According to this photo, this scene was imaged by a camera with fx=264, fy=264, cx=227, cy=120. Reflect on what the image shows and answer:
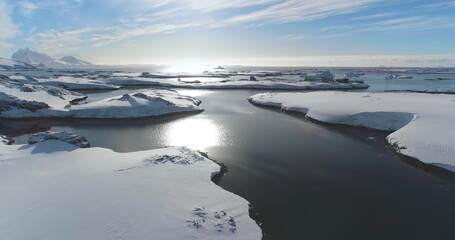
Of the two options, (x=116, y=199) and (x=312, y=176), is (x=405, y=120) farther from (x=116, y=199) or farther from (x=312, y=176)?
(x=116, y=199)

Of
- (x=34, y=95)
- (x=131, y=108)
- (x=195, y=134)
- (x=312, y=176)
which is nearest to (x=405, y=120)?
(x=312, y=176)

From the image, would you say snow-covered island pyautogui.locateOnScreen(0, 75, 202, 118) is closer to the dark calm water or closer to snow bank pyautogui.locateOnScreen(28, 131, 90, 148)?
the dark calm water

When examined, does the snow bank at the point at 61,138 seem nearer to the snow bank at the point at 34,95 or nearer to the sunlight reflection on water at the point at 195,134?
the sunlight reflection on water at the point at 195,134

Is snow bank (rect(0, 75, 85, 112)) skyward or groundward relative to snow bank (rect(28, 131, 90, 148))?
skyward

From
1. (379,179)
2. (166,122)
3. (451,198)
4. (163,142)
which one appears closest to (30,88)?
(166,122)

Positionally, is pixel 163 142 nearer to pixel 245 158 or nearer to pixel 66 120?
pixel 245 158

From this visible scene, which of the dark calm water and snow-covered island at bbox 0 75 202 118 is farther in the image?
snow-covered island at bbox 0 75 202 118

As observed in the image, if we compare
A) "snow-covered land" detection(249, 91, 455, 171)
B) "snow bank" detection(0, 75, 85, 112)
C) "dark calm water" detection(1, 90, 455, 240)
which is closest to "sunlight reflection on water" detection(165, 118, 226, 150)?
"dark calm water" detection(1, 90, 455, 240)
